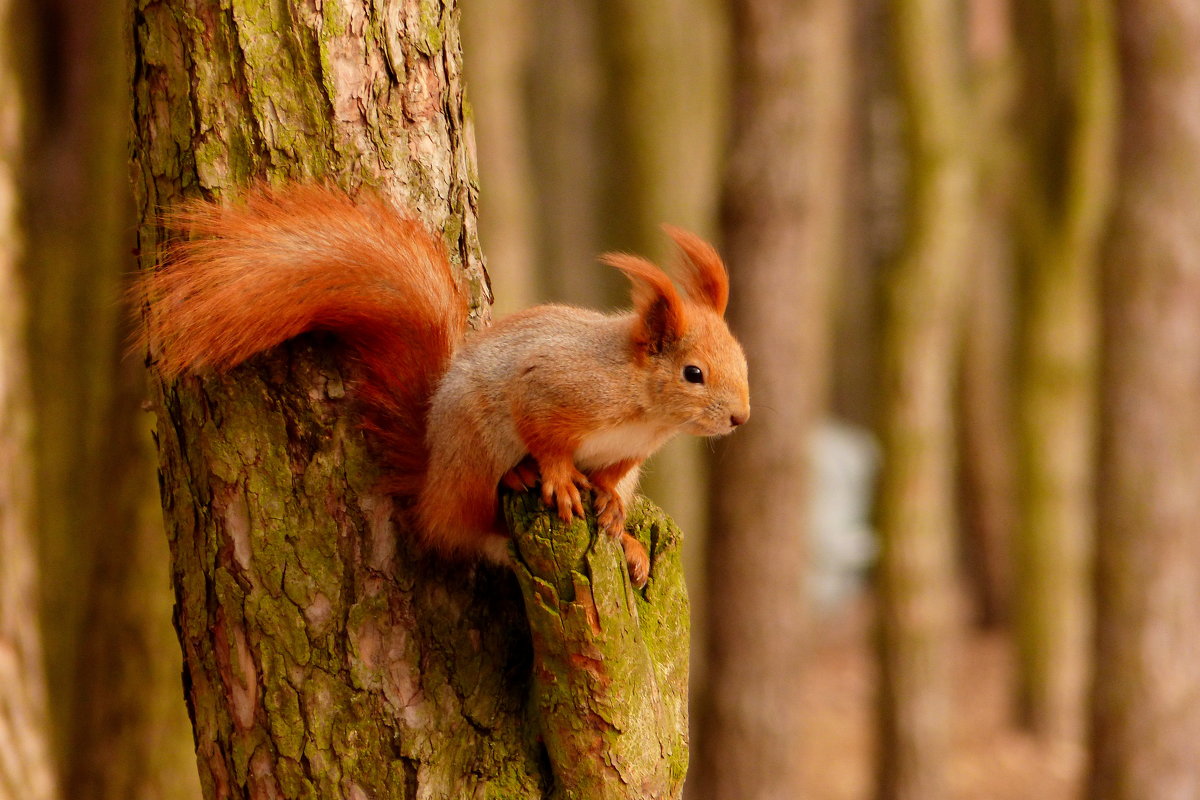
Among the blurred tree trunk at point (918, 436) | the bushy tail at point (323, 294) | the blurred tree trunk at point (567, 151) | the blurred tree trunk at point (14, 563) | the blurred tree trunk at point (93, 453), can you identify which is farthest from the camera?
the blurred tree trunk at point (567, 151)

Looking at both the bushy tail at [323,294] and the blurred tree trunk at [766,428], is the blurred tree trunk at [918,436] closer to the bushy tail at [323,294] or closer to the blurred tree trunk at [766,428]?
the blurred tree trunk at [766,428]

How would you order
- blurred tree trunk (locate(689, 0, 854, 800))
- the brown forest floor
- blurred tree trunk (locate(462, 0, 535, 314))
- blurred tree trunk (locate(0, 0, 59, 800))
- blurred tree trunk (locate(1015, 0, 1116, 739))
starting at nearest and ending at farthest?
blurred tree trunk (locate(0, 0, 59, 800)) < blurred tree trunk (locate(689, 0, 854, 800)) < blurred tree trunk (locate(462, 0, 535, 314)) < the brown forest floor < blurred tree trunk (locate(1015, 0, 1116, 739))

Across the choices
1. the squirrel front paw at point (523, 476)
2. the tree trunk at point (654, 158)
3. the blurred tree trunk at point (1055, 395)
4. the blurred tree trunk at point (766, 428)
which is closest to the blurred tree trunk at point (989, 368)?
the blurred tree trunk at point (1055, 395)

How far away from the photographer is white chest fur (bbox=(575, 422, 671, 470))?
1.56 m

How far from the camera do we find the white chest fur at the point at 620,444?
1561 millimetres

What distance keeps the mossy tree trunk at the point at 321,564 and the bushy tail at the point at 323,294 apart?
0.17 ft

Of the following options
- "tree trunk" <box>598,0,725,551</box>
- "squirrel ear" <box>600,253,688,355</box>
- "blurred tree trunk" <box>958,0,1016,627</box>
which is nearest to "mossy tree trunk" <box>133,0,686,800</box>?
"squirrel ear" <box>600,253,688,355</box>

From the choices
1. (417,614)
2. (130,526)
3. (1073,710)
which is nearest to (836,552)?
(1073,710)

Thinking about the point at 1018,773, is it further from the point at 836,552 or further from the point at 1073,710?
the point at 836,552

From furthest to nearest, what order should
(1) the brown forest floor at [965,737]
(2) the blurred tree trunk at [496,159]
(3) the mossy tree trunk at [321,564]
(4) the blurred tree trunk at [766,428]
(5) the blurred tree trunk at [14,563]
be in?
(1) the brown forest floor at [965,737]
(2) the blurred tree trunk at [496,159]
(4) the blurred tree trunk at [766,428]
(5) the blurred tree trunk at [14,563]
(3) the mossy tree trunk at [321,564]

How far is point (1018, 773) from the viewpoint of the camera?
197 inches

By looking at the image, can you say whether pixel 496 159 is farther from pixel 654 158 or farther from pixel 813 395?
pixel 813 395

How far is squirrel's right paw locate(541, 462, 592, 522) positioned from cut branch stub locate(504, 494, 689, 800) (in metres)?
0.01

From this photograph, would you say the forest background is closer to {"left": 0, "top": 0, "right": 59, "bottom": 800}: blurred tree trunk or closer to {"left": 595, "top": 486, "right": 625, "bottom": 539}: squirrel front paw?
{"left": 0, "top": 0, "right": 59, "bottom": 800}: blurred tree trunk
